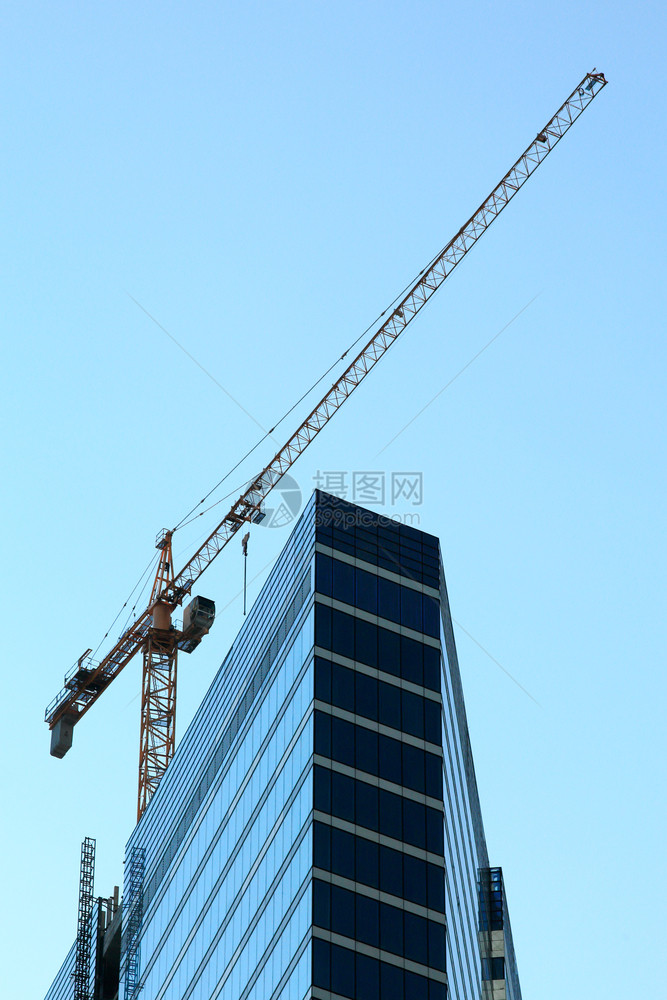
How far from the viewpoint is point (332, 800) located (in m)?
83.8

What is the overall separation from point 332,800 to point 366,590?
528 inches

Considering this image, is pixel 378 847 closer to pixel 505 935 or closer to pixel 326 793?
pixel 326 793

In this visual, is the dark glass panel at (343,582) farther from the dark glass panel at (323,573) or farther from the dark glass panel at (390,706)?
the dark glass panel at (390,706)

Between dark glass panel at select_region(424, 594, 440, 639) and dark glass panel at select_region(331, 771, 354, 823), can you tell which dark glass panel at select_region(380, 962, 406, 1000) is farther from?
dark glass panel at select_region(424, 594, 440, 639)

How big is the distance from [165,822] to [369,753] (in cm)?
3302

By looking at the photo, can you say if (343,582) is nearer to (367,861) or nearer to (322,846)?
(322,846)

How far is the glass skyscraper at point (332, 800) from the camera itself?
8169cm

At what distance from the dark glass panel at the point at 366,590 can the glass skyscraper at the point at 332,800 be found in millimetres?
139

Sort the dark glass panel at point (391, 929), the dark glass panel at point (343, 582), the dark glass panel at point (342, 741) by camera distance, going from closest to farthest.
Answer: the dark glass panel at point (391, 929)
the dark glass panel at point (342, 741)
the dark glass panel at point (343, 582)

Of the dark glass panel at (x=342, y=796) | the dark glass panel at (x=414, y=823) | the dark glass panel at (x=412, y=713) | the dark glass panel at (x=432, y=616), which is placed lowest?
the dark glass panel at (x=342, y=796)

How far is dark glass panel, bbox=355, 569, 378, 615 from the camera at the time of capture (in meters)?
92.2

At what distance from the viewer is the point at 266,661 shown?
A: 322 feet

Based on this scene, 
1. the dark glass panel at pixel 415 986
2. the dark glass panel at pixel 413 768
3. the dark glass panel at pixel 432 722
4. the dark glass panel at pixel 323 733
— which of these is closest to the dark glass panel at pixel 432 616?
the dark glass panel at pixel 432 722

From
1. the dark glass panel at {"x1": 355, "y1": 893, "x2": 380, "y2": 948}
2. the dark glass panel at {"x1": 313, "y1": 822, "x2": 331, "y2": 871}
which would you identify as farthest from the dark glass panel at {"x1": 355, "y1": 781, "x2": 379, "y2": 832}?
the dark glass panel at {"x1": 355, "y1": 893, "x2": 380, "y2": 948}
